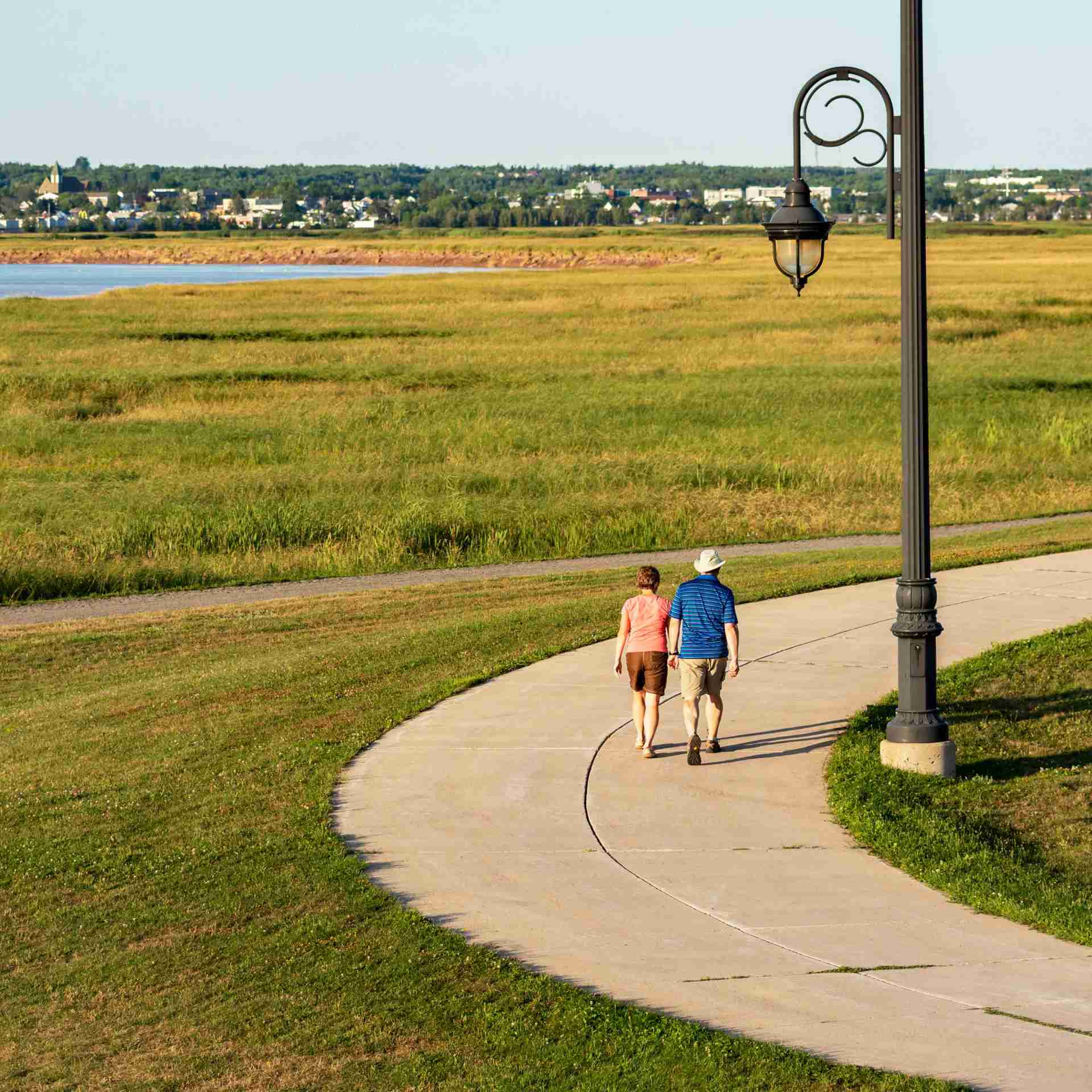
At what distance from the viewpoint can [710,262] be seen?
12088 cm

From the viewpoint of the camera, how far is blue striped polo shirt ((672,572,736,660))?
11.0 metres

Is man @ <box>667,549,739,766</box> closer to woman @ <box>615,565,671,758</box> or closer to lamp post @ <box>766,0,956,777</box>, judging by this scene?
woman @ <box>615,565,671,758</box>

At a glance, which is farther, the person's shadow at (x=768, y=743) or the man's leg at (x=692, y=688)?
the person's shadow at (x=768, y=743)

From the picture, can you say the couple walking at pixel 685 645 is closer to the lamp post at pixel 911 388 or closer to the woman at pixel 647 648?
the woman at pixel 647 648

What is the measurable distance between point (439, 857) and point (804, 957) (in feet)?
7.71

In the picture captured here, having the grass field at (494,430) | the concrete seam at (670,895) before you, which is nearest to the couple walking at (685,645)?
the concrete seam at (670,895)

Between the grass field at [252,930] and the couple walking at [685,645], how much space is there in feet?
6.87

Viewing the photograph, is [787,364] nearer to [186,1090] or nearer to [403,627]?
[403,627]

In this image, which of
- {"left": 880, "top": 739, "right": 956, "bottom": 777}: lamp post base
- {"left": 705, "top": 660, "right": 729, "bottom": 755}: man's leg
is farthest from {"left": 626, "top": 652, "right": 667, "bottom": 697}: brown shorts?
{"left": 880, "top": 739, "right": 956, "bottom": 777}: lamp post base

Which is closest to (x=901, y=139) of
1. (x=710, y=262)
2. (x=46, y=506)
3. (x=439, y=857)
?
(x=439, y=857)

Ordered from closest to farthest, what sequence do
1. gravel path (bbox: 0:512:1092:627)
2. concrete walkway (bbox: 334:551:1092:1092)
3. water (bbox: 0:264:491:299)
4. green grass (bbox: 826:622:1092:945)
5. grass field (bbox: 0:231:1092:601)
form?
concrete walkway (bbox: 334:551:1092:1092)
green grass (bbox: 826:622:1092:945)
gravel path (bbox: 0:512:1092:627)
grass field (bbox: 0:231:1092:601)
water (bbox: 0:264:491:299)

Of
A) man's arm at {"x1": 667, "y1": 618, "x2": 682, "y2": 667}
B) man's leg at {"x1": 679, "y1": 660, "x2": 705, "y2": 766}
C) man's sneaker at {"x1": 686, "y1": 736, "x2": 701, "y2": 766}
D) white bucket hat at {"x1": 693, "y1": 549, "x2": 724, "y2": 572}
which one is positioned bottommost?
man's sneaker at {"x1": 686, "y1": 736, "x2": 701, "y2": 766}

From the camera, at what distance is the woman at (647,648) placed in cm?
1094

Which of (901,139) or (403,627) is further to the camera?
(403,627)
